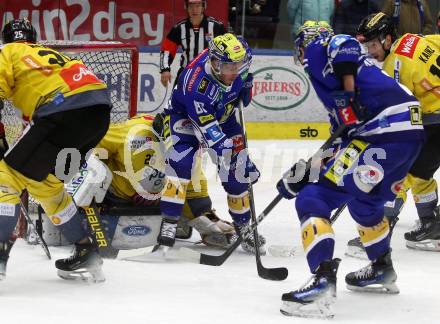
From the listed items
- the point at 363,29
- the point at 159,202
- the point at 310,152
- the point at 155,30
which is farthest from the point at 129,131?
the point at 155,30

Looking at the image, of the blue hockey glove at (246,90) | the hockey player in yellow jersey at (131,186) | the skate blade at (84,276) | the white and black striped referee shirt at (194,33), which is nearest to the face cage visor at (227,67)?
the blue hockey glove at (246,90)

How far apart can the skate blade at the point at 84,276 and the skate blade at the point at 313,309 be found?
0.95 meters

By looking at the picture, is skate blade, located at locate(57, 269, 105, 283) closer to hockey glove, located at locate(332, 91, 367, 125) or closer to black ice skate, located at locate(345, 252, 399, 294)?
black ice skate, located at locate(345, 252, 399, 294)

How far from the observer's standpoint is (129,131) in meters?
5.67

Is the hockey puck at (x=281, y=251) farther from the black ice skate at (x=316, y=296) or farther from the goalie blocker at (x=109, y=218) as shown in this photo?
the black ice skate at (x=316, y=296)

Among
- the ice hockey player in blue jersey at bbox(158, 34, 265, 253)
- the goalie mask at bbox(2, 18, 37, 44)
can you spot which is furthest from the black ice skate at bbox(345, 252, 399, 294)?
the goalie mask at bbox(2, 18, 37, 44)

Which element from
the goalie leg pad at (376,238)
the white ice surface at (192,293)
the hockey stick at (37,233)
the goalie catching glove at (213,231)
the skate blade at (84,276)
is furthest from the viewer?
the goalie catching glove at (213,231)

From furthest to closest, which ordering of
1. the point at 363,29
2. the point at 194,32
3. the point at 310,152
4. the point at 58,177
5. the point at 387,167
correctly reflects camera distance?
the point at 310,152, the point at 194,32, the point at 363,29, the point at 58,177, the point at 387,167

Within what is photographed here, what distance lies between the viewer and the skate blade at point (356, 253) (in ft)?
18.2

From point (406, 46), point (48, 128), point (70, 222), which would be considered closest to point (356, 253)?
point (406, 46)

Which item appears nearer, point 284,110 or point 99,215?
point 99,215

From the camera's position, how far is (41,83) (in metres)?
4.61

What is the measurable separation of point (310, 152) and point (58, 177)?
14.3 feet

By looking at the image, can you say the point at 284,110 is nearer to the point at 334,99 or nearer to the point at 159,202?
the point at 159,202
